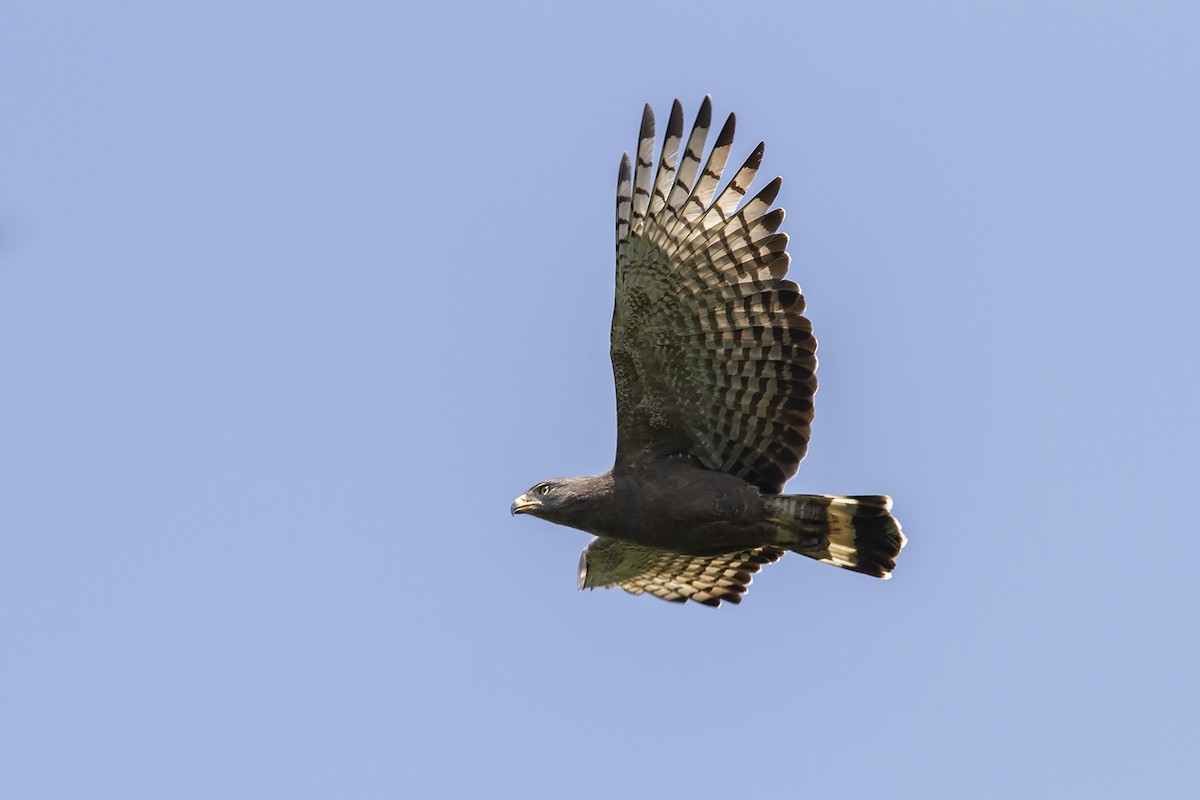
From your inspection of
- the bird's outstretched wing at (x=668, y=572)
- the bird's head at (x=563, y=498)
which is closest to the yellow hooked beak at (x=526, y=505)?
the bird's head at (x=563, y=498)

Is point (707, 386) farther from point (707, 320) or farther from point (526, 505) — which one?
point (526, 505)

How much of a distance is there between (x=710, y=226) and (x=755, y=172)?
50cm

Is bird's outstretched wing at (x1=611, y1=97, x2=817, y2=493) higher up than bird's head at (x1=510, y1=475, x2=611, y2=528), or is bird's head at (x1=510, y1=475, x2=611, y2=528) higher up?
bird's outstretched wing at (x1=611, y1=97, x2=817, y2=493)

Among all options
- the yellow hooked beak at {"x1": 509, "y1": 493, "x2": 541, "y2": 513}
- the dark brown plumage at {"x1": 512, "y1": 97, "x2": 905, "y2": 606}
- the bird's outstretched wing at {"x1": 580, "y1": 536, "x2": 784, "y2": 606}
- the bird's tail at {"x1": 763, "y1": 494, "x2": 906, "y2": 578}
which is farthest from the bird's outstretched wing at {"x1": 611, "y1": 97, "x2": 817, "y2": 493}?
the bird's outstretched wing at {"x1": 580, "y1": 536, "x2": 784, "y2": 606}

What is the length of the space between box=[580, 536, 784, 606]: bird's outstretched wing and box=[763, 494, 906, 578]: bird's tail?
141cm

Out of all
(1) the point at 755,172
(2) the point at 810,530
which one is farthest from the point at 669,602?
(1) the point at 755,172

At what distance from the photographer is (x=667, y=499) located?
12359 mm

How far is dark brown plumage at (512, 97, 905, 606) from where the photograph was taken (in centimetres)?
1197

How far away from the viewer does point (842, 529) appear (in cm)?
1252

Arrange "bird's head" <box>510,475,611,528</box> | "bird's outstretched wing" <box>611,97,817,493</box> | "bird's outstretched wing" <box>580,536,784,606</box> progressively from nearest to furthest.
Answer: "bird's outstretched wing" <box>611,97,817,493</box>
"bird's head" <box>510,475,611,528</box>
"bird's outstretched wing" <box>580,536,784,606</box>

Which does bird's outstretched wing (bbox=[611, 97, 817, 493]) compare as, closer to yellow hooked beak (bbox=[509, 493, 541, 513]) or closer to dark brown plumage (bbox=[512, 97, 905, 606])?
dark brown plumage (bbox=[512, 97, 905, 606])

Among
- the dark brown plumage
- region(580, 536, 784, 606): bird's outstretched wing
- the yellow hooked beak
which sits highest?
the dark brown plumage

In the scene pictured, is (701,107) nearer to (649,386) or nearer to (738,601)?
(649,386)

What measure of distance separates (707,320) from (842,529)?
6.00 ft
